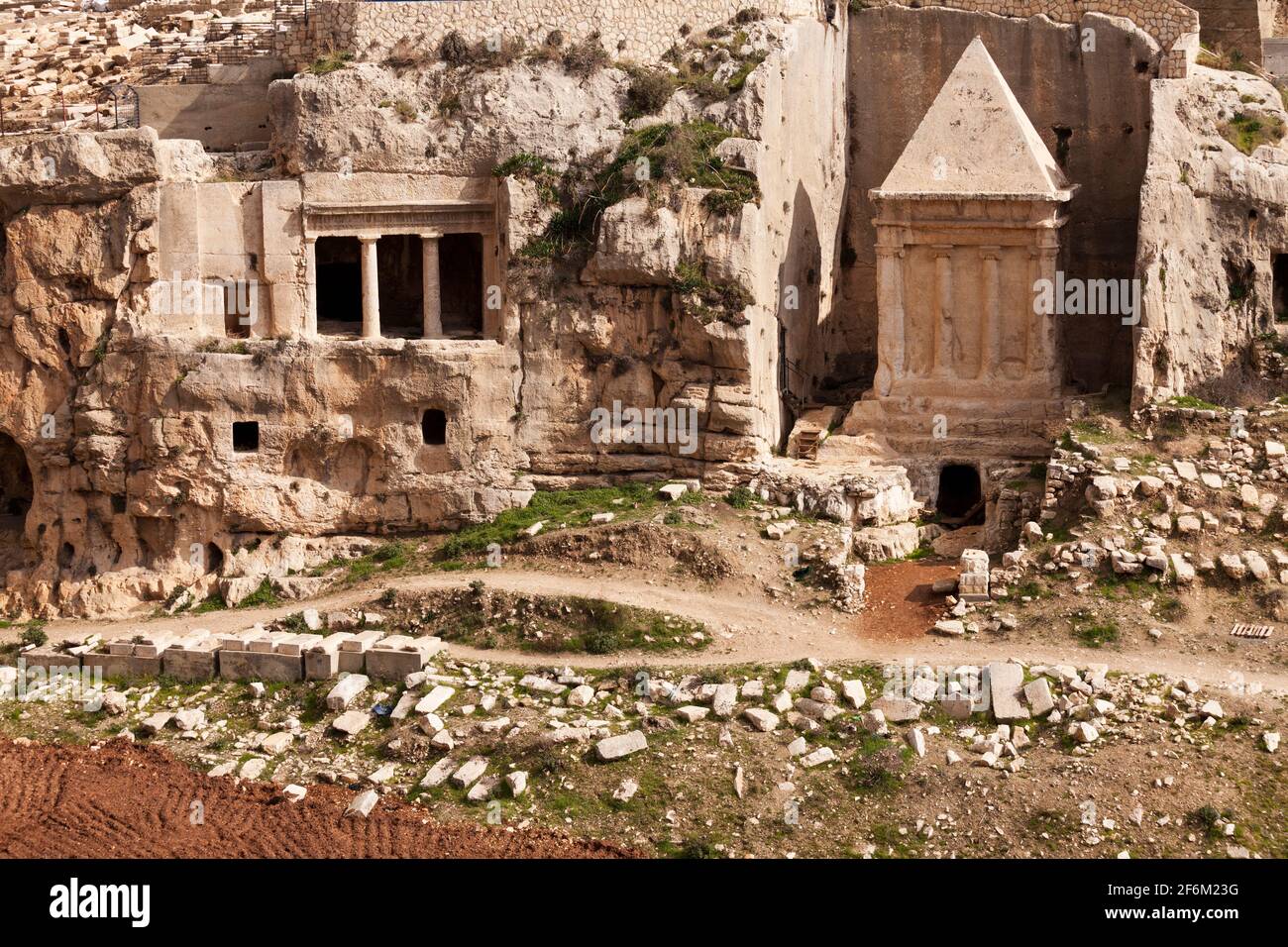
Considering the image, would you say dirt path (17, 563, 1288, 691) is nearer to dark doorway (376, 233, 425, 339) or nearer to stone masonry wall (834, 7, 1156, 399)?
dark doorway (376, 233, 425, 339)

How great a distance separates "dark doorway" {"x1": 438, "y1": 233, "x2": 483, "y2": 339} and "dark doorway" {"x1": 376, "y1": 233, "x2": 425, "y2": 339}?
1.54 ft

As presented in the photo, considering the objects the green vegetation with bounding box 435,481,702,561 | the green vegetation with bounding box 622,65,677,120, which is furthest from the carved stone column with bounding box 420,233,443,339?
the green vegetation with bounding box 622,65,677,120

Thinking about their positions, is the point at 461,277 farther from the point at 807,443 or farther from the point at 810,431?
the point at 807,443

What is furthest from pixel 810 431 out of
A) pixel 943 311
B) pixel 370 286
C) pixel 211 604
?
pixel 211 604

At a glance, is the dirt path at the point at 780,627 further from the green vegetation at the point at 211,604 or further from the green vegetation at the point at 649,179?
the green vegetation at the point at 649,179

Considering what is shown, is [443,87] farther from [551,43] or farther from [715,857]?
[715,857]

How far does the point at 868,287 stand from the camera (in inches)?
1683

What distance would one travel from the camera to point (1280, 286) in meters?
38.5

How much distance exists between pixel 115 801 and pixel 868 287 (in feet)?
61.7

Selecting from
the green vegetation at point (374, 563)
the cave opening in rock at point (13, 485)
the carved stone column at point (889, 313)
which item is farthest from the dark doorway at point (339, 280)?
the carved stone column at point (889, 313)

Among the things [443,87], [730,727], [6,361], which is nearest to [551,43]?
[443,87]

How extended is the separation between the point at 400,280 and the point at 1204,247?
1460 cm

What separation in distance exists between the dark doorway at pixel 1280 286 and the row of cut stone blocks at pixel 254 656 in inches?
620

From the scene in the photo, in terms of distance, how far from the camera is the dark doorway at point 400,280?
4113 cm
